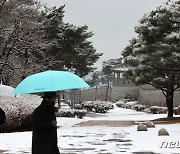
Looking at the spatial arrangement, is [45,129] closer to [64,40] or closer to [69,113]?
[69,113]

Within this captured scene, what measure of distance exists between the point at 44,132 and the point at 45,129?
0.06 meters

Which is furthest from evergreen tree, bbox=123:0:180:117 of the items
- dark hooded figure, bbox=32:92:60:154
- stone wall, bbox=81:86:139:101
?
stone wall, bbox=81:86:139:101

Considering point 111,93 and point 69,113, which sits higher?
point 111,93

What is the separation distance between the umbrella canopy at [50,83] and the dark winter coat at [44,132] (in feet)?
0.89

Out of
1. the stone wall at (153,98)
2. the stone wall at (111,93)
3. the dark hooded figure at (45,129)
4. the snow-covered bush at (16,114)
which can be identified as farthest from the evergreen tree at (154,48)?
the stone wall at (111,93)

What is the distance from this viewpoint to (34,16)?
29.1m

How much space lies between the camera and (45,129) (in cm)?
566

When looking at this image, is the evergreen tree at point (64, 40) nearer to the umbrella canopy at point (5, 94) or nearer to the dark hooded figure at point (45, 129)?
the umbrella canopy at point (5, 94)

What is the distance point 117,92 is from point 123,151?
8282cm

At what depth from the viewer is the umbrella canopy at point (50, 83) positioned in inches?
228

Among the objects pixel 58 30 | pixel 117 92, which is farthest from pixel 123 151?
pixel 117 92

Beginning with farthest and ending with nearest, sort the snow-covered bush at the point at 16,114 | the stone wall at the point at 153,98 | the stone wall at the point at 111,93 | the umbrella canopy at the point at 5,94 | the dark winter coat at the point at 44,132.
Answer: the stone wall at the point at 111,93 < the stone wall at the point at 153,98 < the umbrella canopy at the point at 5,94 < the snow-covered bush at the point at 16,114 < the dark winter coat at the point at 44,132

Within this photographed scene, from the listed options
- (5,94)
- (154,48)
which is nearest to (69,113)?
(154,48)

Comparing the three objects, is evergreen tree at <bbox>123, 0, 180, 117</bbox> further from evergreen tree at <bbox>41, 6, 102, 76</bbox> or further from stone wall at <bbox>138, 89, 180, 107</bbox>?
stone wall at <bbox>138, 89, 180, 107</bbox>
